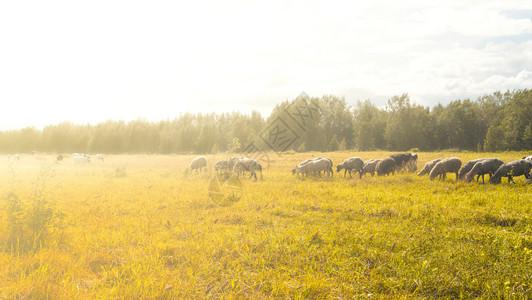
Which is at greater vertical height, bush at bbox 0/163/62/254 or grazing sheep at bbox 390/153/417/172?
grazing sheep at bbox 390/153/417/172

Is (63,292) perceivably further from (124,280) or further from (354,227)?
(354,227)

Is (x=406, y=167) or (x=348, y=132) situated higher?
(x=348, y=132)

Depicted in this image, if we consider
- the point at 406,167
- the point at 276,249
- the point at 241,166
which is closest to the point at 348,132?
the point at 406,167

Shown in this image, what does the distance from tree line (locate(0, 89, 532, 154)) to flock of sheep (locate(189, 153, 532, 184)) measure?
71.5 ft

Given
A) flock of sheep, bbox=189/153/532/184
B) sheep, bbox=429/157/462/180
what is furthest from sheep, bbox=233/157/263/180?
sheep, bbox=429/157/462/180

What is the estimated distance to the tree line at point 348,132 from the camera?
50750 mm

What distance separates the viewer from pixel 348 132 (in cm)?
7144

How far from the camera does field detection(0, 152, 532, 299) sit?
4605mm

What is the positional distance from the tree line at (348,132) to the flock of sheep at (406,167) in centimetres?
2178

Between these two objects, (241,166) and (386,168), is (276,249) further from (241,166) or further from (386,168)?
(386,168)

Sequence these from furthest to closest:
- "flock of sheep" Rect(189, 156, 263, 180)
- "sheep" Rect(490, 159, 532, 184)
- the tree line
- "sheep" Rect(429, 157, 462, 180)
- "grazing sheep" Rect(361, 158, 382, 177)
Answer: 1. the tree line
2. "grazing sheep" Rect(361, 158, 382, 177)
3. "flock of sheep" Rect(189, 156, 263, 180)
4. "sheep" Rect(429, 157, 462, 180)
5. "sheep" Rect(490, 159, 532, 184)

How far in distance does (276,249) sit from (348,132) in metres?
69.7

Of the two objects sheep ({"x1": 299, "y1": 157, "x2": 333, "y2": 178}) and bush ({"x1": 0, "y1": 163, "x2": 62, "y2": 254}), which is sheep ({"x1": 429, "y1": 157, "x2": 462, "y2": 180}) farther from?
bush ({"x1": 0, "y1": 163, "x2": 62, "y2": 254})

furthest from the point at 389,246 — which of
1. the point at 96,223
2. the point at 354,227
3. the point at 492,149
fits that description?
the point at 492,149
